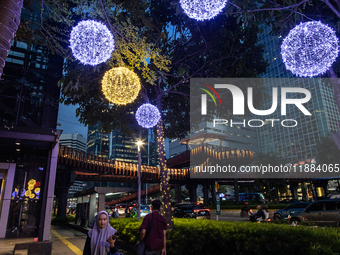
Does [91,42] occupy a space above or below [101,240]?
above

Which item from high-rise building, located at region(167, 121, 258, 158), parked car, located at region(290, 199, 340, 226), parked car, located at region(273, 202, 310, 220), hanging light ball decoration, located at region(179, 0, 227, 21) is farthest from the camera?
high-rise building, located at region(167, 121, 258, 158)

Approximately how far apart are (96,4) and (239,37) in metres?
6.95

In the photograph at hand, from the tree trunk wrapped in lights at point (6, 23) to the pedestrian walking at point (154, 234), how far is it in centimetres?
338

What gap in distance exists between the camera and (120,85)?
27.2ft

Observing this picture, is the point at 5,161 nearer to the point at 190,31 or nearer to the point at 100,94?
the point at 100,94

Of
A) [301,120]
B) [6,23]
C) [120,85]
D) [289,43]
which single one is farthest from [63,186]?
[301,120]

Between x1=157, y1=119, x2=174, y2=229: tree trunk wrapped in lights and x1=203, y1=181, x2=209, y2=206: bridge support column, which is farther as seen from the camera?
x1=203, y1=181, x2=209, y2=206: bridge support column

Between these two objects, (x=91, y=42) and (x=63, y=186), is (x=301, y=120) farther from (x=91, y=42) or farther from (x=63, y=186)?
(x=91, y=42)

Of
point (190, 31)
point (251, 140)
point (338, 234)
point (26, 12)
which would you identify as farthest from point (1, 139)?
→ point (251, 140)

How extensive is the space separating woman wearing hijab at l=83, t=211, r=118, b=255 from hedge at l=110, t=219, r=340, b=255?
3564 millimetres

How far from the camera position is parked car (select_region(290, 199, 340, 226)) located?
1231cm

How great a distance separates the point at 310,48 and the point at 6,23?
6.43 meters

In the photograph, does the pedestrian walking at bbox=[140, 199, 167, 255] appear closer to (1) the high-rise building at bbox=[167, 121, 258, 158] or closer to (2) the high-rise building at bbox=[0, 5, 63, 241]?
(2) the high-rise building at bbox=[0, 5, 63, 241]

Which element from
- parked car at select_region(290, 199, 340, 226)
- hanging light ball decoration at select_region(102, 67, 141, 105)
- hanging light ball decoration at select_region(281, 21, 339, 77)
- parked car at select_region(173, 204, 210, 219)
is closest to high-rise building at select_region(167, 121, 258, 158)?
parked car at select_region(173, 204, 210, 219)
